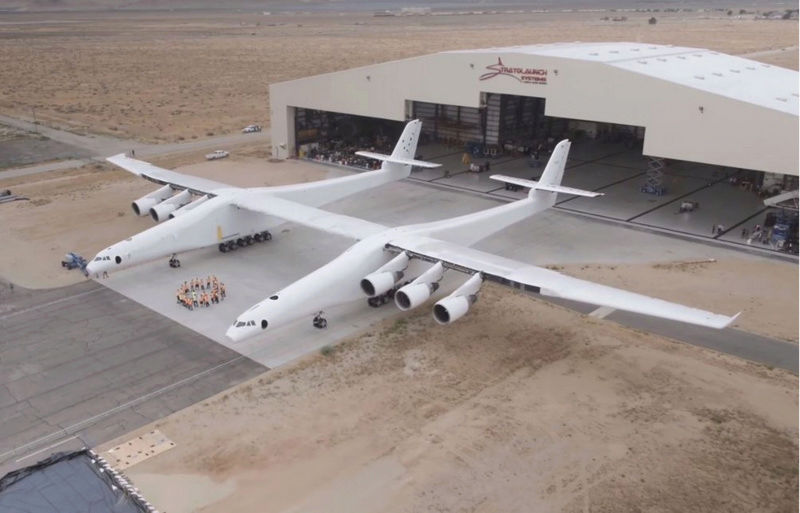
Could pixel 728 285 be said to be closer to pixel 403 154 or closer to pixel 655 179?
pixel 655 179

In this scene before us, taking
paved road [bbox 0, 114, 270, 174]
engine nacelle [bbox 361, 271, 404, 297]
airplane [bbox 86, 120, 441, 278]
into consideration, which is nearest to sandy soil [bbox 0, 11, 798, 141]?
paved road [bbox 0, 114, 270, 174]

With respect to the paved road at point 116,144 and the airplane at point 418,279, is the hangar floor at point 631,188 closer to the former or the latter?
the airplane at point 418,279

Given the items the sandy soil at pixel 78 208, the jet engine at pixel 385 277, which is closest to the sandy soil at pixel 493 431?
the jet engine at pixel 385 277

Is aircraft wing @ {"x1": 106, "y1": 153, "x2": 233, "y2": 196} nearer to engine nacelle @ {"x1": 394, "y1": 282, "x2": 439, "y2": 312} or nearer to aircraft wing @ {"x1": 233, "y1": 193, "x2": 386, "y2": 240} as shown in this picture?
aircraft wing @ {"x1": 233, "y1": 193, "x2": 386, "y2": 240}

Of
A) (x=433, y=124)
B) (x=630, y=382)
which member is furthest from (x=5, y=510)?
(x=433, y=124)

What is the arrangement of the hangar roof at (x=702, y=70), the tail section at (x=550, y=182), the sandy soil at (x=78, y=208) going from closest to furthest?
the sandy soil at (x=78, y=208), the tail section at (x=550, y=182), the hangar roof at (x=702, y=70)
